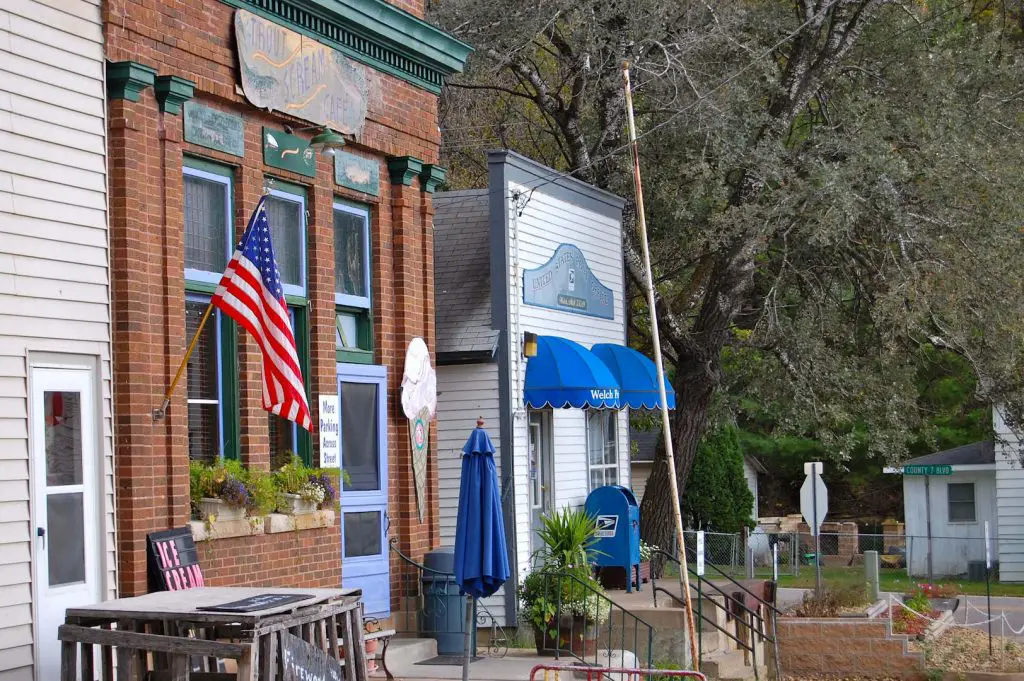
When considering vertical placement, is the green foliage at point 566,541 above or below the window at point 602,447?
below

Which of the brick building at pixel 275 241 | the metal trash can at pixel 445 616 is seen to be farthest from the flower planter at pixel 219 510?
the metal trash can at pixel 445 616

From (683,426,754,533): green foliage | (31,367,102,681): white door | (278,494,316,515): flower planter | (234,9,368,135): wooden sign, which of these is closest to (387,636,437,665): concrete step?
(278,494,316,515): flower planter

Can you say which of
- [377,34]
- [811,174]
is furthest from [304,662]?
[811,174]

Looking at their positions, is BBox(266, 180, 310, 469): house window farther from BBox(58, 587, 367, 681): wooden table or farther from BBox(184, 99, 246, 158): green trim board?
BBox(58, 587, 367, 681): wooden table

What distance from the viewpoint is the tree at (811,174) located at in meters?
20.8

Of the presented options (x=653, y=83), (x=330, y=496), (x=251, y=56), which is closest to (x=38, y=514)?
(x=330, y=496)

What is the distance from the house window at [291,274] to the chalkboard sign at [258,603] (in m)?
4.07

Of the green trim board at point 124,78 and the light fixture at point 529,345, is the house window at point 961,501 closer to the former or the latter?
the light fixture at point 529,345

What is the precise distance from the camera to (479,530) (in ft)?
39.3

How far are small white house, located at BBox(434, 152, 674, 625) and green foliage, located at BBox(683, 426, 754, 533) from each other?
17.9 meters

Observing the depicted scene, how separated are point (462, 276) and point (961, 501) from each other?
23754 mm

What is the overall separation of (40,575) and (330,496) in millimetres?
4010

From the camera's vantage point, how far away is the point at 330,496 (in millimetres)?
13359

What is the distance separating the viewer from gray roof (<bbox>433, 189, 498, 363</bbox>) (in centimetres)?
1736
